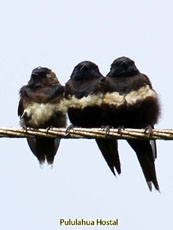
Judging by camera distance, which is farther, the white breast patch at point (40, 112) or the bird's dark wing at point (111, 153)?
the white breast patch at point (40, 112)

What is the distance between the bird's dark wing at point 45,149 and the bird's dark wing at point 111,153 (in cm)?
58

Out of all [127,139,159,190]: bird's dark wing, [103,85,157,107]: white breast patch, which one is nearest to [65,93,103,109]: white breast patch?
[103,85,157,107]: white breast patch

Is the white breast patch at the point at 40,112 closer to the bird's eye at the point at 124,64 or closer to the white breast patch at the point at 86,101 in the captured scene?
the white breast patch at the point at 86,101

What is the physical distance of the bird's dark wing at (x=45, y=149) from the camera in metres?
8.29

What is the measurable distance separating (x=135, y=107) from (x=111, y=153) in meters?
0.59

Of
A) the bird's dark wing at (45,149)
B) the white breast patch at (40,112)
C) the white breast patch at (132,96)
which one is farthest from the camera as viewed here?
the bird's dark wing at (45,149)

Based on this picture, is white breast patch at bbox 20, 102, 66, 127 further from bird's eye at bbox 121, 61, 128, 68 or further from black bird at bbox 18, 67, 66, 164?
bird's eye at bbox 121, 61, 128, 68

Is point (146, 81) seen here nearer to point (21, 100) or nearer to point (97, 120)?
point (97, 120)

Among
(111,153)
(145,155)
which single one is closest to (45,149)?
(111,153)

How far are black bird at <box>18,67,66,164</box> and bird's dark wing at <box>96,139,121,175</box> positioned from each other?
49 centimetres

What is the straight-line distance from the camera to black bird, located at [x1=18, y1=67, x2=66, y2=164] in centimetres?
800

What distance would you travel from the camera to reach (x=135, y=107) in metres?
7.45

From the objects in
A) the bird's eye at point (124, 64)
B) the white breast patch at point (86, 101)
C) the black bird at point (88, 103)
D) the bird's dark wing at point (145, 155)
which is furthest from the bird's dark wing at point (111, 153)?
the bird's eye at point (124, 64)

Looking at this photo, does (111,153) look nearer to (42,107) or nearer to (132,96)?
(132,96)
